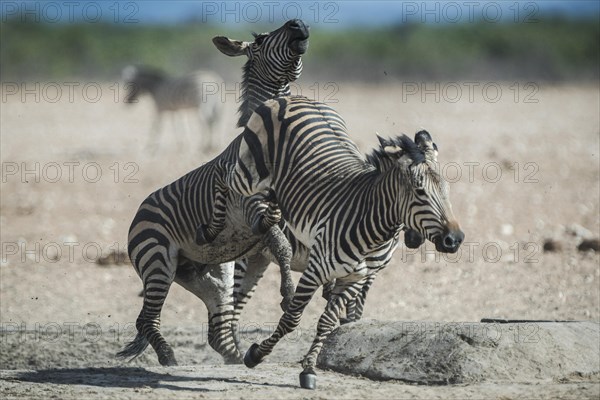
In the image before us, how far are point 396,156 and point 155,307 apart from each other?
2.47 meters

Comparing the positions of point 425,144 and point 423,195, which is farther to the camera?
point 425,144

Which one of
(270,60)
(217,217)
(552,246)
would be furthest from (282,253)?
(552,246)

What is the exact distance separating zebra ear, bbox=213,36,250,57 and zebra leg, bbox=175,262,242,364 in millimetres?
1739

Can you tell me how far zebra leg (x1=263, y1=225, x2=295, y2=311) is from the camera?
7016 millimetres

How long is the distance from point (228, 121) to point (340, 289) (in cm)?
2080

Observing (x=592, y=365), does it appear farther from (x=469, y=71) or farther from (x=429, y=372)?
(x=469, y=71)

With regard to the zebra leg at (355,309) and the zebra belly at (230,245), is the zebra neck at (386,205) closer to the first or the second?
the zebra belly at (230,245)

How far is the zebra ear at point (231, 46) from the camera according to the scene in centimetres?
838

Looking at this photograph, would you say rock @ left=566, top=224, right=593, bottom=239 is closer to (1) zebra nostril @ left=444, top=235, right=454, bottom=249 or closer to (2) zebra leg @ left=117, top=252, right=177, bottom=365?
(2) zebra leg @ left=117, top=252, right=177, bottom=365

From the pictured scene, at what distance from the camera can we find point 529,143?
19.3m

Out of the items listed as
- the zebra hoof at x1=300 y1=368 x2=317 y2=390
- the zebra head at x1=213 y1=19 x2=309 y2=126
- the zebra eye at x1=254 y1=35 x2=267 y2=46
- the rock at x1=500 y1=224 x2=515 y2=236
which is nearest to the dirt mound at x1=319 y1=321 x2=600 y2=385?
the zebra hoof at x1=300 y1=368 x2=317 y2=390

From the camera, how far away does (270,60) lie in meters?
8.05

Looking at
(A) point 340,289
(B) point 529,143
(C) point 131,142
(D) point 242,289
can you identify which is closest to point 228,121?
(C) point 131,142

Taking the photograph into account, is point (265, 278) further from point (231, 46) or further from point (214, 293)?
point (231, 46)
